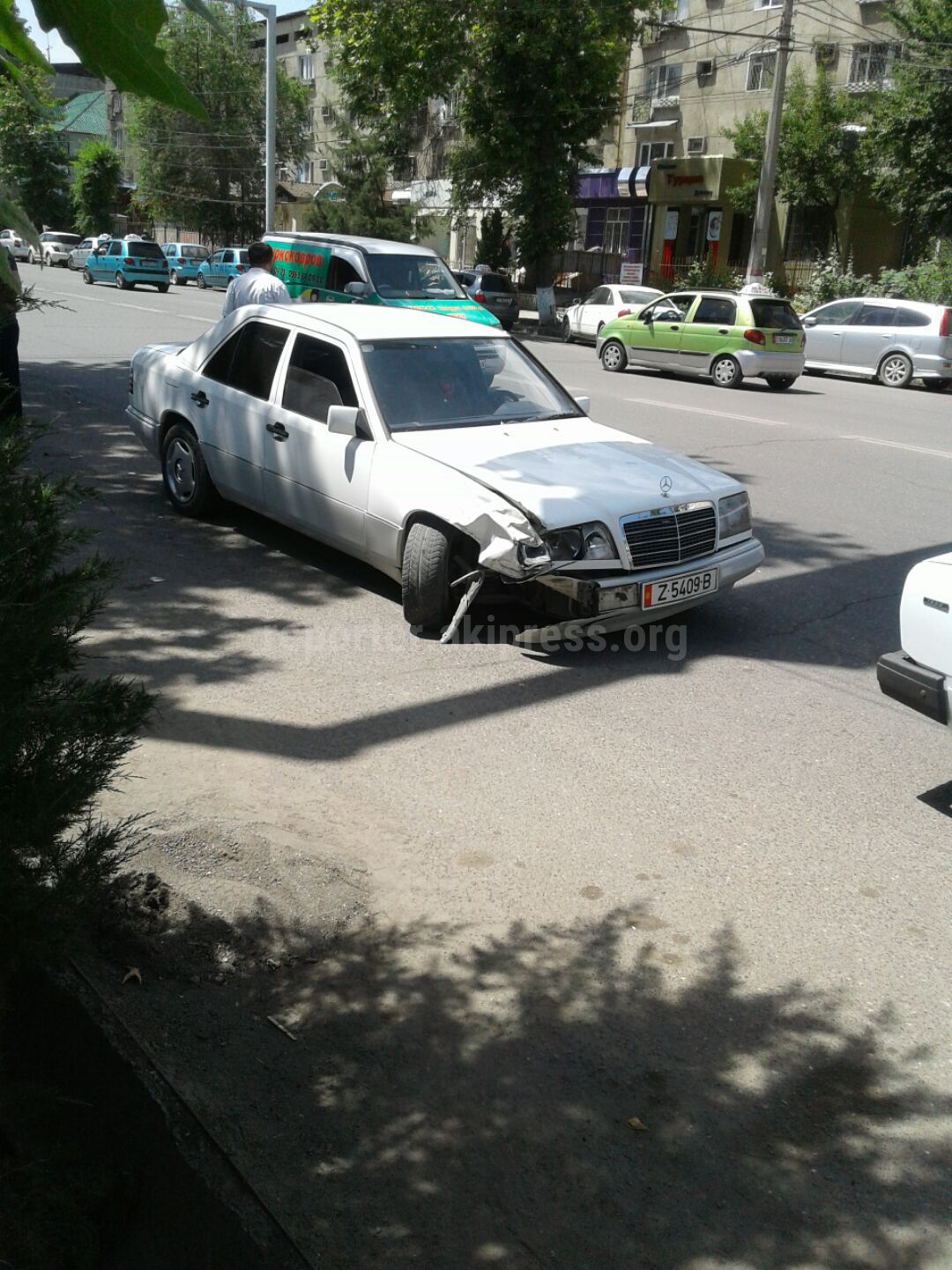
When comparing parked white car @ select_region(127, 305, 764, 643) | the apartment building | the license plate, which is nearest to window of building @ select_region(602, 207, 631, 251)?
the apartment building

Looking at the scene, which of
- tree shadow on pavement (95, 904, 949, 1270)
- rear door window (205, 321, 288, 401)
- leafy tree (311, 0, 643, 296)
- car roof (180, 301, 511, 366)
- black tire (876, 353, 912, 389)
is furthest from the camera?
leafy tree (311, 0, 643, 296)

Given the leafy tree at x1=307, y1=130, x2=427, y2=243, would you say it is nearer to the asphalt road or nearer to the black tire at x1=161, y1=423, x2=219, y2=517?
the black tire at x1=161, y1=423, x2=219, y2=517

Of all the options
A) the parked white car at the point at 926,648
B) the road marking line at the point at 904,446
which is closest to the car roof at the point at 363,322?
the parked white car at the point at 926,648

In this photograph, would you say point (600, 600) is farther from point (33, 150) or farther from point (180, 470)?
point (33, 150)

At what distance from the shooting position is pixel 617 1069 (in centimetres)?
340

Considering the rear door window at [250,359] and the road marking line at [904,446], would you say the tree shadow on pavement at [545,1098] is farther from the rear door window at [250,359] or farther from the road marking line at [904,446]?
the road marking line at [904,446]

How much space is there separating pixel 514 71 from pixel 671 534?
31171 mm

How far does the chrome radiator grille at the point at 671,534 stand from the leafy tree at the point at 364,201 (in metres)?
41.7

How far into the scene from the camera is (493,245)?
147 feet

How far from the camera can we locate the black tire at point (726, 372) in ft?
67.2

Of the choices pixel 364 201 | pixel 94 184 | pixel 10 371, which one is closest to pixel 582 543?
pixel 10 371

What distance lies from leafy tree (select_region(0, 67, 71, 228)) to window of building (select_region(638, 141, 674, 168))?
20697 mm

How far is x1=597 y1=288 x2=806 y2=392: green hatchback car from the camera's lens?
2028cm

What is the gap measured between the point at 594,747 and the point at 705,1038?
210cm
